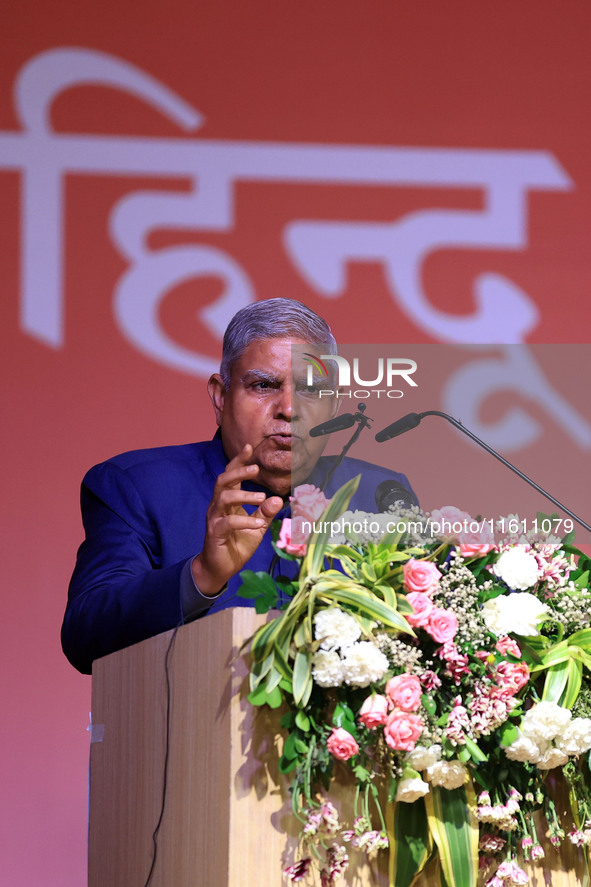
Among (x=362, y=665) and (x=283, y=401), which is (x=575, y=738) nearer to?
(x=362, y=665)

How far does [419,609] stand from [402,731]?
Answer: 0.49ft

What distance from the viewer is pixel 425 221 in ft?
12.7

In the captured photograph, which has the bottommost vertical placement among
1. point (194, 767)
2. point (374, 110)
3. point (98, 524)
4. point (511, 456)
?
point (194, 767)

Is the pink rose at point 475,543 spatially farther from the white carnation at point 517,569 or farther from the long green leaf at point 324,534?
the long green leaf at point 324,534

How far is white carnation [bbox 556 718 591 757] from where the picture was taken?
1482 mm

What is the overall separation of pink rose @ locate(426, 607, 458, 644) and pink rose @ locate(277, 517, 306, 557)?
0.18m

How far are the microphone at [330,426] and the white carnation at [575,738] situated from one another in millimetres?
464

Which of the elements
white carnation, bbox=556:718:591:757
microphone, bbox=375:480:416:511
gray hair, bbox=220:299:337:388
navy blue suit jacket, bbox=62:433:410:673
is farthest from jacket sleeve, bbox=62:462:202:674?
white carnation, bbox=556:718:591:757

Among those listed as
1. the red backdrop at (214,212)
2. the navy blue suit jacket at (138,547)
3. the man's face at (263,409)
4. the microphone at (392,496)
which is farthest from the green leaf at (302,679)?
the red backdrop at (214,212)

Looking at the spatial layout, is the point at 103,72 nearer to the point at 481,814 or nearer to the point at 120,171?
the point at 120,171

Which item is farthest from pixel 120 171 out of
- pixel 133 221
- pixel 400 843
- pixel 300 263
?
pixel 400 843

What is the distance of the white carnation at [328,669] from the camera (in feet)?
4.67

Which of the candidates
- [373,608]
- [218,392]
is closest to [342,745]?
[373,608]

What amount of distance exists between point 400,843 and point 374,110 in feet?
9.55
